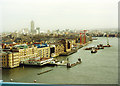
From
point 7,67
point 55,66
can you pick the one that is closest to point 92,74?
point 55,66

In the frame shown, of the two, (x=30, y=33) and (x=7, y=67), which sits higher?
(x=30, y=33)

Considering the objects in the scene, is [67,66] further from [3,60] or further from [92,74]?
[3,60]

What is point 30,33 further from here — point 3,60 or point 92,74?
point 92,74

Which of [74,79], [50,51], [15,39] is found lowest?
[74,79]

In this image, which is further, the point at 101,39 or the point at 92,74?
the point at 101,39

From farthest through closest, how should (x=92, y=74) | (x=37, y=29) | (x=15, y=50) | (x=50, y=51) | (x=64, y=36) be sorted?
1. (x=64, y=36)
2. (x=37, y=29)
3. (x=50, y=51)
4. (x=15, y=50)
5. (x=92, y=74)

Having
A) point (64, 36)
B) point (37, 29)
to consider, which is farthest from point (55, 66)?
point (64, 36)

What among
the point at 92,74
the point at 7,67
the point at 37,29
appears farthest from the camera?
the point at 37,29

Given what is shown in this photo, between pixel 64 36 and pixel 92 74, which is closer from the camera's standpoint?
pixel 92 74

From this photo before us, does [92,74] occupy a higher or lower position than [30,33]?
lower
